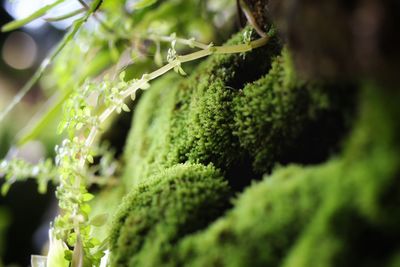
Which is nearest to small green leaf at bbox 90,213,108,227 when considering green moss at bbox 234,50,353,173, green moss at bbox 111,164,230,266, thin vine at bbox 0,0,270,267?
thin vine at bbox 0,0,270,267

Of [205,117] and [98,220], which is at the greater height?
[205,117]

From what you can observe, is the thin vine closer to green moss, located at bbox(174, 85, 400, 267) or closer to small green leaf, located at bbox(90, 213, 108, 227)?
small green leaf, located at bbox(90, 213, 108, 227)

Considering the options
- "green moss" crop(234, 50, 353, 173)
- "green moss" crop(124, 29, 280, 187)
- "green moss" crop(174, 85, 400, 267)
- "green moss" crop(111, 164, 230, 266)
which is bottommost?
"green moss" crop(174, 85, 400, 267)

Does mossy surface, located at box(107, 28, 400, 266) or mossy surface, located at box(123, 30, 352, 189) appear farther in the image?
mossy surface, located at box(123, 30, 352, 189)

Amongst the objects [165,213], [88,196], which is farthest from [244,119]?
[88,196]

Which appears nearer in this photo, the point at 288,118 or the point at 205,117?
the point at 288,118

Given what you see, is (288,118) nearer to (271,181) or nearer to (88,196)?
(271,181)

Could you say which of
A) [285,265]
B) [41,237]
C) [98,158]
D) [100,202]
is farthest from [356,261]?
[41,237]

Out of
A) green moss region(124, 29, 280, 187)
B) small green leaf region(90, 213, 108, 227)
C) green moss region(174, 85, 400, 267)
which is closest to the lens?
green moss region(174, 85, 400, 267)

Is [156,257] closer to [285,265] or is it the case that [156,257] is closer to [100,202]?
[285,265]
